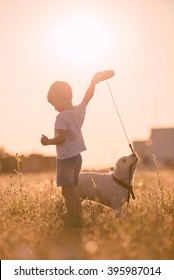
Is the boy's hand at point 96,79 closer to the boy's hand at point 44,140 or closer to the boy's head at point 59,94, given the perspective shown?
the boy's head at point 59,94

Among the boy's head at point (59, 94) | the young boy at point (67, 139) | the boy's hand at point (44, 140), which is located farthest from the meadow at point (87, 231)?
the boy's head at point (59, 94)

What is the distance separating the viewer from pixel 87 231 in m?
6.29

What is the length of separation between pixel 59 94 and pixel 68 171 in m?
1.01

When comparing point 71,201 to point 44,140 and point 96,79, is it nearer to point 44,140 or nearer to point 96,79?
point 44,140

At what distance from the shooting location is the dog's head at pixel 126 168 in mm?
7391

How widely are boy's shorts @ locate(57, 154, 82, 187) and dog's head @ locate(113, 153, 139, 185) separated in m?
0.51

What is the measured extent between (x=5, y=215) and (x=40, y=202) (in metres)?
0.83

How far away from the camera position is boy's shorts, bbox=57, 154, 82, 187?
24.8ft

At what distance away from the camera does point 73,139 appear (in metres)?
7.65

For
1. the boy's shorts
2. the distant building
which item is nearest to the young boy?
the boy's shorts

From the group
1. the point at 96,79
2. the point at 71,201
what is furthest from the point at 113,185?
the point at 96,79

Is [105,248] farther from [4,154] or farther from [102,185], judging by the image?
[4,154]
